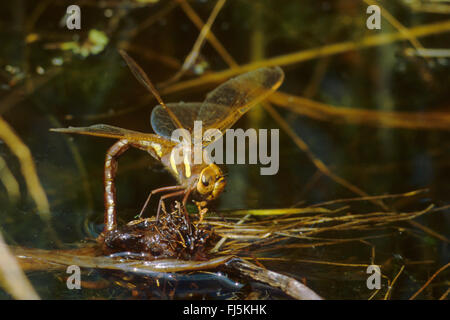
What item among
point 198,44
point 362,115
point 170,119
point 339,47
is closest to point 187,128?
point 170,119

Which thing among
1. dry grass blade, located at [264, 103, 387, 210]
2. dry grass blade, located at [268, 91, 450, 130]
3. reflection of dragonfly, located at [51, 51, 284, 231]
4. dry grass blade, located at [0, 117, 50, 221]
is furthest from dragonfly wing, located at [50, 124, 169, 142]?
dry grass blade, located at [268, 91, 450, 130]

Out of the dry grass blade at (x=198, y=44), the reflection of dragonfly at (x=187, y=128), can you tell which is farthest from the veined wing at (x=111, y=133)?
the dry grass blade at (x=198, y=44)

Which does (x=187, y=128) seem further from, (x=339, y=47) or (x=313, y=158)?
(x=339, y=47)

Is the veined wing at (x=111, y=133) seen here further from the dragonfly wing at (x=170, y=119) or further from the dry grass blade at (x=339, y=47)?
the dry grass blade at (x=339, y=47)

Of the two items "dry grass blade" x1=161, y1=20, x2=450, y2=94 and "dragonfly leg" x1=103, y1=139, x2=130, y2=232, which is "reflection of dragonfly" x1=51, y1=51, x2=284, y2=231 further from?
"dry grass blade" x1=161, y1=20, x2=450, y2=94

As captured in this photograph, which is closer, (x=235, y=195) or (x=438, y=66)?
(x=235, y=195)
